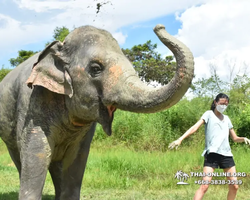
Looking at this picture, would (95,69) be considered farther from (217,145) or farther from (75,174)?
(217,145)

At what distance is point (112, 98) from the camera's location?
9.15 ft

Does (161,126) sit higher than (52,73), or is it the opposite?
(52,73)

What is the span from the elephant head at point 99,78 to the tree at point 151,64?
25267 mm

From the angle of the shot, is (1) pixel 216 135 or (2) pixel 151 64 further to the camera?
(2) pixel 151 64

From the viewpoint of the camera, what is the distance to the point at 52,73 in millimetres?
3141

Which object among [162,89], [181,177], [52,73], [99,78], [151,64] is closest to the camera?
[162,89]

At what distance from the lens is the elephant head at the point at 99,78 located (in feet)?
A: 8.13

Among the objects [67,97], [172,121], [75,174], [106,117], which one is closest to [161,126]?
[172,121]

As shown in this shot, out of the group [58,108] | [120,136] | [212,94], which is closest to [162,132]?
[120,136]

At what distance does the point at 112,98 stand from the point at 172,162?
529 centimetres

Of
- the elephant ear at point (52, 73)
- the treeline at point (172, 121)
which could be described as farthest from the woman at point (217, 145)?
the treeline at point (172, 121)

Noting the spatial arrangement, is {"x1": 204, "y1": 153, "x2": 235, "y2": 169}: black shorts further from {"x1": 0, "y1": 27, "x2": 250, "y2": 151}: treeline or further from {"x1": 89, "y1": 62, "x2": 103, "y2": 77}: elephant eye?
{"x1": 0, "y1": 27, "x2": 250, "y2": 151}: treeline

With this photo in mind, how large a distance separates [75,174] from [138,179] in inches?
131

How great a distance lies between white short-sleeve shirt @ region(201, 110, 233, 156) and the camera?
433 centimetres
